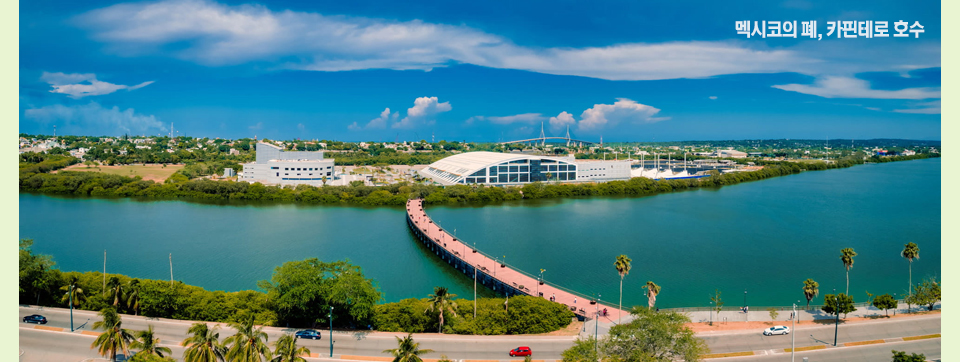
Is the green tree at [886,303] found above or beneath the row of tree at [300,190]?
beneath

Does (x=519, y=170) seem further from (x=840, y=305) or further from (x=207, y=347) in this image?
(x=207, y=347)

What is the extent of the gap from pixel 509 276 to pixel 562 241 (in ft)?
22.6

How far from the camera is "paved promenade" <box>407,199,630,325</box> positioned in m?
14.7

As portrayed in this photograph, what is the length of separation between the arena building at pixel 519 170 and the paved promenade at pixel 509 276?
16435 millimetres

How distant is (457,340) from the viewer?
482 inches

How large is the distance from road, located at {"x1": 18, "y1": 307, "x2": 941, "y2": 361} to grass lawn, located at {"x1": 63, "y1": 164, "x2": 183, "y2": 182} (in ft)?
126

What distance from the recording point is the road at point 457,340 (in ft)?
38.0

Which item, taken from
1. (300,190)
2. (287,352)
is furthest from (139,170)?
(287,352)

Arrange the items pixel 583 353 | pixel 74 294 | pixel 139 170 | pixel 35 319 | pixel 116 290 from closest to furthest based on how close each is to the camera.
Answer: pixel 583 353, pixel 35 319, pixel 116 290, pixel 74 294, pixel 139 170

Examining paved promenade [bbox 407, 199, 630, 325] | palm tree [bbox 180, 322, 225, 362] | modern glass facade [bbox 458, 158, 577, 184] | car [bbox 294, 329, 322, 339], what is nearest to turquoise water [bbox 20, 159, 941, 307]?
paved promenade [bbox 407, 199, 630, 325]

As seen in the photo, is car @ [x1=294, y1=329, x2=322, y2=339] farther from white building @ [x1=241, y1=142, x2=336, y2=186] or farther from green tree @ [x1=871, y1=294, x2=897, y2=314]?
white building @ [x1=241, y1=142, x2=336, y2=186]

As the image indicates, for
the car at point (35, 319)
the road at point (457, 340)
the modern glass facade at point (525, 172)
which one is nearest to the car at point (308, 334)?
the road at point (457, 340)

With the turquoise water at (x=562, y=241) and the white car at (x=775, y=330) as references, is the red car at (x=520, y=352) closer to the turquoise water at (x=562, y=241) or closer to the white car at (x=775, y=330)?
the white car at (x=775, y=330)

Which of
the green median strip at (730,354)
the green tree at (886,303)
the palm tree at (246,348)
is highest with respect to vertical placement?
the palm tree at (246,348)
